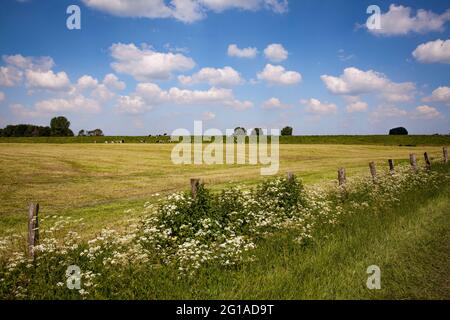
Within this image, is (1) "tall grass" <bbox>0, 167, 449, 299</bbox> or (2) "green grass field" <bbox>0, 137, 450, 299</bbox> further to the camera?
(1) "tall grass" <bbox>0, 167, 449, 299</bbox>

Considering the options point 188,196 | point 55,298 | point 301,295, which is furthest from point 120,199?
point 301,295

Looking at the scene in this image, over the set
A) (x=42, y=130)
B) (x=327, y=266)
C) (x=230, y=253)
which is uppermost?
(x=42, y=130)

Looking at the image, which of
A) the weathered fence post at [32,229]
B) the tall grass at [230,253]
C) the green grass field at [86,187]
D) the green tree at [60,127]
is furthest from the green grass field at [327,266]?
the green tree at [60,127]

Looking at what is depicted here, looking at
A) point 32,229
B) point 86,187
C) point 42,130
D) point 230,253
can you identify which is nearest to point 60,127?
point 42,130

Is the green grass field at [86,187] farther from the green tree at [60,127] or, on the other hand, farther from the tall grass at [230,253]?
the green tree at [60,127]

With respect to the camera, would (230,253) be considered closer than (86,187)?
Yes

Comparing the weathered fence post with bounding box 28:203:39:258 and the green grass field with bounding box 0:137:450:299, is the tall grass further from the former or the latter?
the weathered fence post with bounding box 28:203:39:258

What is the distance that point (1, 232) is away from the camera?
508 inches

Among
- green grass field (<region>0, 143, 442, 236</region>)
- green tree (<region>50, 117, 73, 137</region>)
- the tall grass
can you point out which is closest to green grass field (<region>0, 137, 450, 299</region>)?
the tall grass

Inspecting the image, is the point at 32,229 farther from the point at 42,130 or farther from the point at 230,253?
the point at 42,130

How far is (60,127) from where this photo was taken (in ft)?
531

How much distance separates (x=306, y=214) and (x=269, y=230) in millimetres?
2003

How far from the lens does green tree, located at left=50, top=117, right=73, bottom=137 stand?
161 metres
